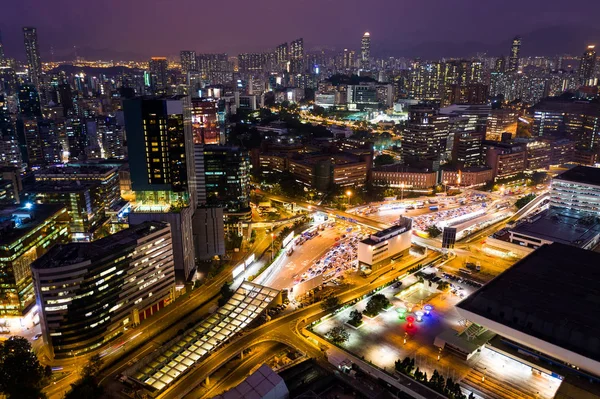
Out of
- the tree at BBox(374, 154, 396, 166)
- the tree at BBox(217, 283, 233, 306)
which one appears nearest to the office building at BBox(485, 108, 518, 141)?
the tree at BBox(374, 154, 396, 166)

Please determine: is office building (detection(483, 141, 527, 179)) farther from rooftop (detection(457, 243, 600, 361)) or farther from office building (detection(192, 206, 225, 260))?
office building (detection(192, 206, 225, 260))

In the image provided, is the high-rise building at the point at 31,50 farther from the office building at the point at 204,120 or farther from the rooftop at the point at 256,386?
the rooftop at the point at 256,386

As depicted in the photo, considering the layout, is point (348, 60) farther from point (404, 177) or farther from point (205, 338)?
point (205, 338)

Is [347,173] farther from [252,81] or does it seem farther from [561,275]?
[252,81]

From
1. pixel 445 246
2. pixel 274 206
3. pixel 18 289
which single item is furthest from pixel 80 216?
pixel 445 246

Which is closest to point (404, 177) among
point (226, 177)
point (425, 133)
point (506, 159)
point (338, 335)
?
point (425, 133)

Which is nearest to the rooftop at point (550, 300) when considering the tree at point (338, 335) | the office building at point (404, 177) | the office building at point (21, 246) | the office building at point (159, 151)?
the tree at point (338, 335)
